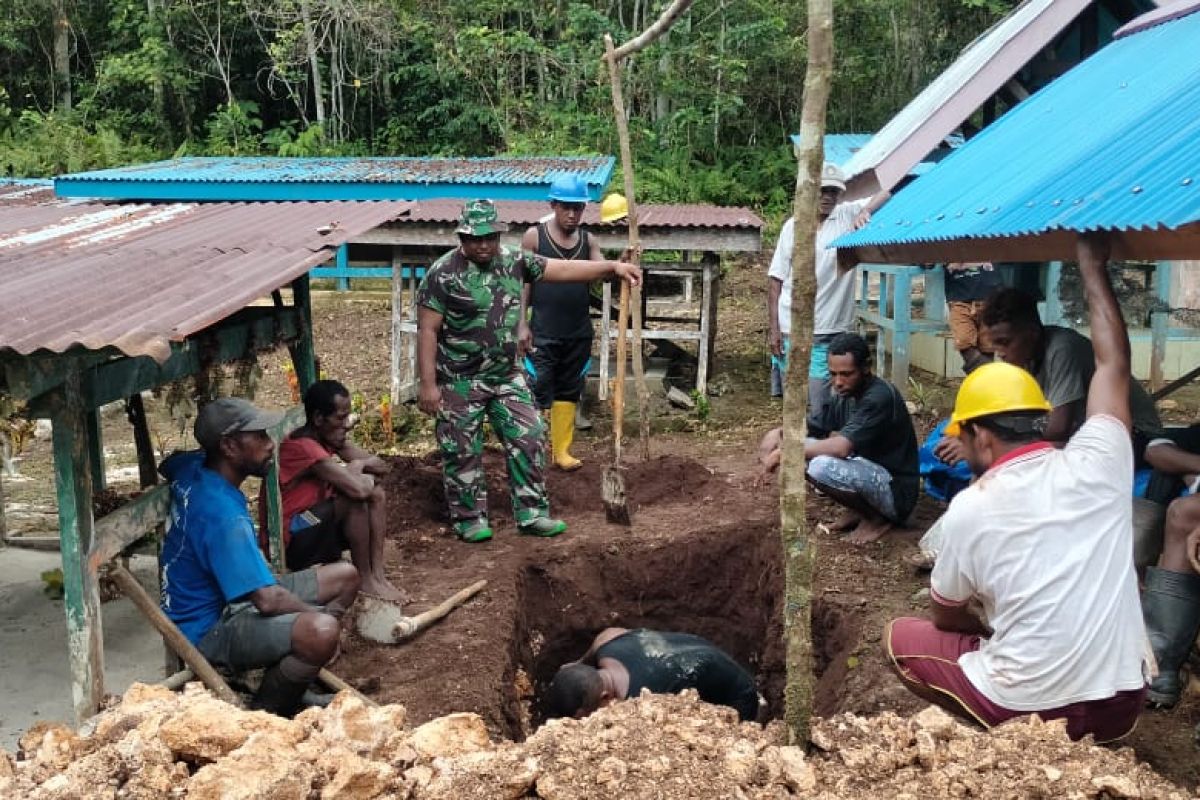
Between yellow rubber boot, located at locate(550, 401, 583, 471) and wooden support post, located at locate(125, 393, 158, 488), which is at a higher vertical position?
wooden support post, located at locate(125, 393, 158, 488)

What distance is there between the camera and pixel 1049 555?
3145mm

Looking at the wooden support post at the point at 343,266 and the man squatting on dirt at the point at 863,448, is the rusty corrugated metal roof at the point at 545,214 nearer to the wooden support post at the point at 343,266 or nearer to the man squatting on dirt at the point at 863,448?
the wooden support post at the point at 343,266

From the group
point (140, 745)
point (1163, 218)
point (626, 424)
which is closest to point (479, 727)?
point (140, 745)

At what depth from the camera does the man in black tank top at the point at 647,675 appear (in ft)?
13.3

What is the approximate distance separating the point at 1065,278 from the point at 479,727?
7697 millimetres

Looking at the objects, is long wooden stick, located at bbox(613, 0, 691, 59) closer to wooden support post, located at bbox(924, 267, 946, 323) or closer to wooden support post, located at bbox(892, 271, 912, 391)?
wooden support post, located at bbox(892, 271, 912, 391)

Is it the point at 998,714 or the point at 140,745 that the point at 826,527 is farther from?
the point at 140,745

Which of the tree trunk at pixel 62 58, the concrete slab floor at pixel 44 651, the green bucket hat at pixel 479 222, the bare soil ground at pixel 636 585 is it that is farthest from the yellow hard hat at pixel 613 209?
the tree trunk at pixel 62 58

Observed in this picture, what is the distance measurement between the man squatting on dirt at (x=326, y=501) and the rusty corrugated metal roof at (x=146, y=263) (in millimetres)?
854

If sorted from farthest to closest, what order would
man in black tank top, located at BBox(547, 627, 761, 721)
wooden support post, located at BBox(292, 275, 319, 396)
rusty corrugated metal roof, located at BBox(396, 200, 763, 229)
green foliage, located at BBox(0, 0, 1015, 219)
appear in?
green foliage, located at BBox(0, 0, 1015, 219)
rusty corrugated metal roof, located at BBox(396, 200, 763, 229)
wooden support post, located at BBox(292, 275, 319, 396)
man in black tank top, located at BBox(547, 627, 761, 721)

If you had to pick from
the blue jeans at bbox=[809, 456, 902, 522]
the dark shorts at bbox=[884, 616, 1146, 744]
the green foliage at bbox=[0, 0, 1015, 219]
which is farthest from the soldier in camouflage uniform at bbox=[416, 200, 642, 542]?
the green foliage at bbox=[0, 0, 1015, 219]

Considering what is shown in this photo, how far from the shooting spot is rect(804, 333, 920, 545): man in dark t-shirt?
6043 millimetres

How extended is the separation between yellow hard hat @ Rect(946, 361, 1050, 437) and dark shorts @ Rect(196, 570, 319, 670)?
8.40 feet

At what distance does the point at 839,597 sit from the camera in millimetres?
5586
